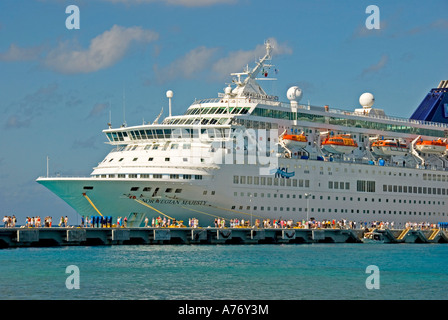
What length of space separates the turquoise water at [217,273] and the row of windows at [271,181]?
6005 millimetres

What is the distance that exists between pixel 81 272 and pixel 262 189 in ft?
78.8

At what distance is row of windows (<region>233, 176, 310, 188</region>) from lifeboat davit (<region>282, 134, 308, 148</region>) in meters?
2.81

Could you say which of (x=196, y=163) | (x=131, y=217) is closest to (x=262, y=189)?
(x=196, y=163)

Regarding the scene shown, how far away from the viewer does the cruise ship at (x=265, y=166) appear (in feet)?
171

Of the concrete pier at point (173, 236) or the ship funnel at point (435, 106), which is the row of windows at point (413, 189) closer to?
the concrete pier at point (173, 236)

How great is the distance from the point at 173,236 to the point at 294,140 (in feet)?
48.0

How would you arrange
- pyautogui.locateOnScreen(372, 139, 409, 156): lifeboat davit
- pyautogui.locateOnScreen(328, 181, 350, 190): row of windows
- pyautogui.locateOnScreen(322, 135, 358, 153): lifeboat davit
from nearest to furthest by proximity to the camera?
pyautogui.locateOnScreen(328, 181, 350, 190): row of windows → pyautogui.locateOnScreen(322, 135, 358, 153): lifeboat davit → pyautogui.locateOnScreen(372, 139, 409, 156): lifeboat davit

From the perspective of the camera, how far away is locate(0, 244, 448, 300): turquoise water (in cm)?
2928

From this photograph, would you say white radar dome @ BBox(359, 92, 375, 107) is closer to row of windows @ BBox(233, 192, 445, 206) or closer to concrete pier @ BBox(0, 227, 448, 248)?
row of windows @ BBox(233, 192, 445, 206)

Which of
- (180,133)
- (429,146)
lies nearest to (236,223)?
(180,133)

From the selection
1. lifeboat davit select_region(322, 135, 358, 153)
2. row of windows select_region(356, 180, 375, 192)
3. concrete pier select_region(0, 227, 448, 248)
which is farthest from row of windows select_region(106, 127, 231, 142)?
row of windows select_region(356, 180, 375, 192)

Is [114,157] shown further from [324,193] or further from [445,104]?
[445,104]

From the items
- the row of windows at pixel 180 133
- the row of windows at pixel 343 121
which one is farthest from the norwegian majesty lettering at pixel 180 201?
the row of windows at pixel 343 121

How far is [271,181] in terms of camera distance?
5688 centimetres
